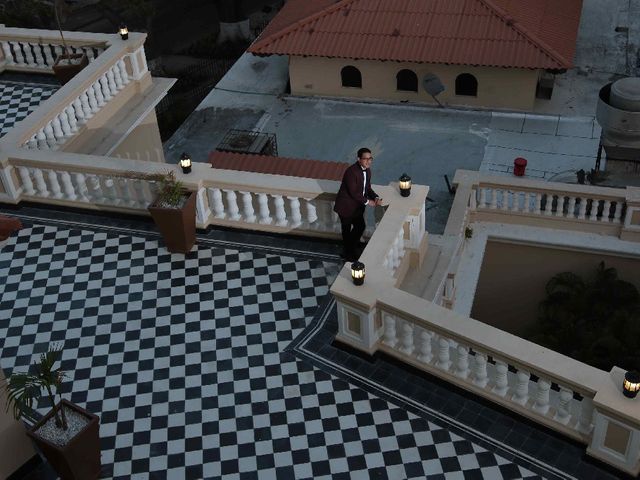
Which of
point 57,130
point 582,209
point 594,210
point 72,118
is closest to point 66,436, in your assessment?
point 57,130

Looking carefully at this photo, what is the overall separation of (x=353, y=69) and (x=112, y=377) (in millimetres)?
18259

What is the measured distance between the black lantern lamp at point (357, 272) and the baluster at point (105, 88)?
8.67 metres

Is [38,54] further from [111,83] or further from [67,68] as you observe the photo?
[111,83]

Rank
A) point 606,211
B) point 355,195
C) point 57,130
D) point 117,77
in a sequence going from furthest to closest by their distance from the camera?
point 606,211 → point 117,77 → point 57,130 → point 355,195

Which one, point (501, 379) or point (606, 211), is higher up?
point (501, 379)

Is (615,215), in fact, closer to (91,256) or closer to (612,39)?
(91,256)

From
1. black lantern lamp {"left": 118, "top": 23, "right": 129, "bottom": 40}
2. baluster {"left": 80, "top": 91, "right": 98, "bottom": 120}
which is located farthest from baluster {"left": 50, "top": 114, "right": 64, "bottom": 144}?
black lantern lamp {"left": 118, "top": 23, "right": 129, "bottom": 40}

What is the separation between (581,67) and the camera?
28.1 m

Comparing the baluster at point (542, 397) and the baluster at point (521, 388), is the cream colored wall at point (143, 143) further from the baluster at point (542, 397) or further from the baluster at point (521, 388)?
the baluster at point (542, 397)

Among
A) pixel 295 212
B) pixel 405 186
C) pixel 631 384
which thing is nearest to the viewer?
pixel 631 384

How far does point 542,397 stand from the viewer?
32.3 feet

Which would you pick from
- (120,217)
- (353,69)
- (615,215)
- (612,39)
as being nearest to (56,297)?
(120,217)

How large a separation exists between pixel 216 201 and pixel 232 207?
287 millimetres

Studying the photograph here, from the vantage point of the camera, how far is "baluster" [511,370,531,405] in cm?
984
